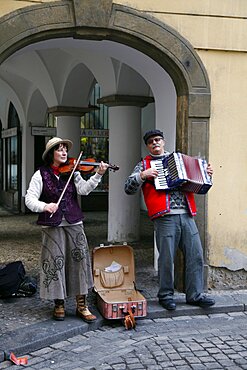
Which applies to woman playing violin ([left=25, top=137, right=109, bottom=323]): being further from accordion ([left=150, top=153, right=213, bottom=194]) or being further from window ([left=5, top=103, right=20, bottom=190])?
window ([left=5, top=103, right=20, bottom=190])

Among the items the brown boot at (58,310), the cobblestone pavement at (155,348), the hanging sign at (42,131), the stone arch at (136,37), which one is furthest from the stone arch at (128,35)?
the hanging sign at (42,131)

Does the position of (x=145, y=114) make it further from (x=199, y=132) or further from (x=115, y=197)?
(x=199, y=132)

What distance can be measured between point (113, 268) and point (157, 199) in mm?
926

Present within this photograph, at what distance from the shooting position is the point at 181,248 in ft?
18.8

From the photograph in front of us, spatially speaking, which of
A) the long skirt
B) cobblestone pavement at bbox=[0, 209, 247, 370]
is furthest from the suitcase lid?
the long skirt

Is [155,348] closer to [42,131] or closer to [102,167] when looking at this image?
[102,167]

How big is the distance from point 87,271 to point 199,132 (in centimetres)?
208

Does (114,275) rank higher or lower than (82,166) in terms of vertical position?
lower

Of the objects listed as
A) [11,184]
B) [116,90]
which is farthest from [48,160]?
[11,184]

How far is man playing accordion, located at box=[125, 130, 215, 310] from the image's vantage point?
549 centimetres

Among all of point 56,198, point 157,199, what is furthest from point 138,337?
point 56,198

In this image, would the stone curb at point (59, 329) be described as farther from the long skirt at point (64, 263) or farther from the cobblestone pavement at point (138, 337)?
the long skirt at point (64, 263)

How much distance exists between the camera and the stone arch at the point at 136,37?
5.55 meters

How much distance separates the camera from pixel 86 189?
509 centimetres
